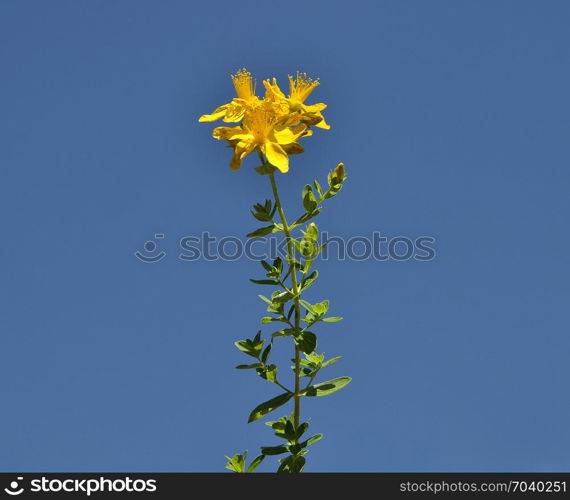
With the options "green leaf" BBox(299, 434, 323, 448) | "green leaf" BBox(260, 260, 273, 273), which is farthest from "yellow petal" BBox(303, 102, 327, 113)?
"green leaf" BBox(299, 434, 323, 448)

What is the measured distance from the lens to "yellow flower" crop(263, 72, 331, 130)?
2328 millimetres

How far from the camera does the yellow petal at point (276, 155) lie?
2.13 m

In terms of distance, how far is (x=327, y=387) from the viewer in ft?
7.52

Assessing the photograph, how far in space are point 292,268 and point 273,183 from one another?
328 mm

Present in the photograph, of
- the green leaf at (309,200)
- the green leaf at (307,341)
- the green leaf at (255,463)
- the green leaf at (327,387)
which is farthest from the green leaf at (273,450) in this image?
the green leaf at (309,200)

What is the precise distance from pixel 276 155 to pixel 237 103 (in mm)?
338

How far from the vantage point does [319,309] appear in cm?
227

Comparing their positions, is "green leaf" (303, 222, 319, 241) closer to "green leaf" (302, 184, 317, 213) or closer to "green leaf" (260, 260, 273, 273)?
"green leaf" (302, 184, 317, 213)

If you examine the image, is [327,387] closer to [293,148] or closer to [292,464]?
[292,464]

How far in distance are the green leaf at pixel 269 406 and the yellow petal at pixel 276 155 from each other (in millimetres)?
851

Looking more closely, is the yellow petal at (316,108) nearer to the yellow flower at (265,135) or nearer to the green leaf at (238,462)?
the yellow flower at (265,135)

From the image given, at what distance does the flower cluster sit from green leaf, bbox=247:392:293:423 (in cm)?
85
